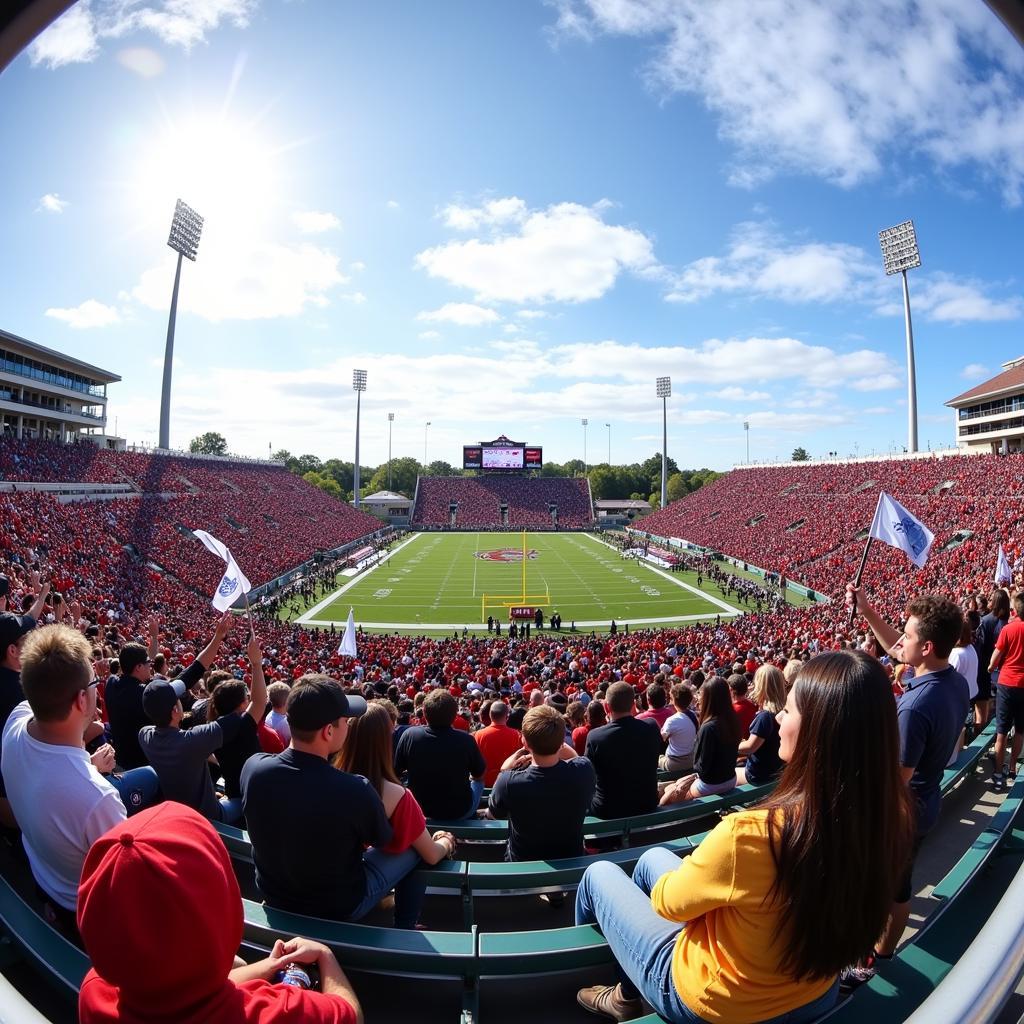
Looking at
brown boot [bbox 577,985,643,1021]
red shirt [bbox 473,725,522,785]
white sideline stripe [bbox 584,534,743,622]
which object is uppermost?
brown boot [bbox 577,985,643,1021]

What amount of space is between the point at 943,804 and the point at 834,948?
382cm

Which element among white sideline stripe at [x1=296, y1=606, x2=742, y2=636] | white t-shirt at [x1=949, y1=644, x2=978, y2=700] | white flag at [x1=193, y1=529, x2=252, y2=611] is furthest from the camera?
white sideline stripe at [x1=296, y1=606, x2=742, y2=636]

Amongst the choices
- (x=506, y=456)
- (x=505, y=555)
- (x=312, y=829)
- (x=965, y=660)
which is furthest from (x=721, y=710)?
(x=506, y=456)

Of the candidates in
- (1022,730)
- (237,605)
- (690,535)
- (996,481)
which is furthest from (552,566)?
(1022,730)

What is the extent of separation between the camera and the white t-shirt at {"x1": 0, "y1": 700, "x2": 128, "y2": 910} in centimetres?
242

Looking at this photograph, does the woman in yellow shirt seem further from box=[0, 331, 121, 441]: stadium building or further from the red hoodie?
box=[0, 331, 121, 441]: stadium building

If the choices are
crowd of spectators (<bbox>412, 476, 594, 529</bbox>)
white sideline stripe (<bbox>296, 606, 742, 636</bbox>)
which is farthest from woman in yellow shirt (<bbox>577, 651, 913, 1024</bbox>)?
crowd of spectators (<bbox>412, 476, 594, 529</bbox>)

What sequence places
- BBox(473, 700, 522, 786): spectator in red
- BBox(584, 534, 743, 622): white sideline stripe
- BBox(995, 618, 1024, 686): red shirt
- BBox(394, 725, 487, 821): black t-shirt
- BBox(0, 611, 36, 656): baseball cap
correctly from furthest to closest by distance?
1. BBox(584, 534, 743, 622): white sideline stripe
2. BBox(473, 700, 522, 786): spectator in red
3. BBox(995, 618, 1024, 686): red shirt
4. BBox(394, 725, 487, 821): black t-shirt
5. BBox(0, 611, 36, 656): baseball cap

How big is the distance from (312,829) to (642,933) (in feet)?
4.64

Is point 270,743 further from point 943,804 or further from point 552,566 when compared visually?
point 552,566

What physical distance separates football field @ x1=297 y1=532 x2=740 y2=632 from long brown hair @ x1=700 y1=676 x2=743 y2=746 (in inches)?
1039

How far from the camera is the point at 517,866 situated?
3154 millimetres

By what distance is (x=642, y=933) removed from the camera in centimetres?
235

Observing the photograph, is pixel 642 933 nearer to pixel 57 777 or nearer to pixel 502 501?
pixel 57 777
